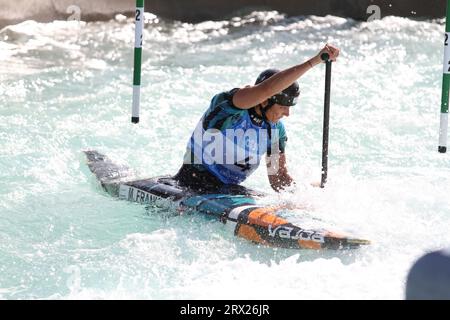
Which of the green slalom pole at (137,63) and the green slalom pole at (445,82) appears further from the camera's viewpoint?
the green slalom pole at (137,63)

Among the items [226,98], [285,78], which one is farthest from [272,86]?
[226,98]

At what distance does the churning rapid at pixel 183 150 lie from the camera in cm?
506

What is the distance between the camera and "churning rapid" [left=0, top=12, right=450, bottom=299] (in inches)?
199

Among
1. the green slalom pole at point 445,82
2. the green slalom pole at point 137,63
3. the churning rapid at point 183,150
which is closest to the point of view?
the churning rapid at point 183,150

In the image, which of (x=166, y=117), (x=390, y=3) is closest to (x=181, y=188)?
(x=166, y=117)

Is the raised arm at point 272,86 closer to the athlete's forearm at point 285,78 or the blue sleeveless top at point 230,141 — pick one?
the athlete's forearm at point 285,78

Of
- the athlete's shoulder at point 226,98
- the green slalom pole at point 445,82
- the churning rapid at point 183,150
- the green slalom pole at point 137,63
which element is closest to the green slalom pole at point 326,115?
the churning rapid at point 183,150

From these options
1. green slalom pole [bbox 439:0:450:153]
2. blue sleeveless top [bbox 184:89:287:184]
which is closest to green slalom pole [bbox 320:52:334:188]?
blue sleeveless top [bbox 184:89:287:184]

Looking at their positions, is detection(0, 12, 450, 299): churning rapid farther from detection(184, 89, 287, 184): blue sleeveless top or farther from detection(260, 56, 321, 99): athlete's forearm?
detection(260, 56, 321, 99): athlete's forearm

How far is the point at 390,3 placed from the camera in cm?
1322

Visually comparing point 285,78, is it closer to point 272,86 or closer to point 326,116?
point 272,86

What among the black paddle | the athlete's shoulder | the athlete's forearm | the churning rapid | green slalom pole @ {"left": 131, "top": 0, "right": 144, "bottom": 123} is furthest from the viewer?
green slalom pole @ {"left": 131, "top": 0, "right": 144, "bottom": 123}
